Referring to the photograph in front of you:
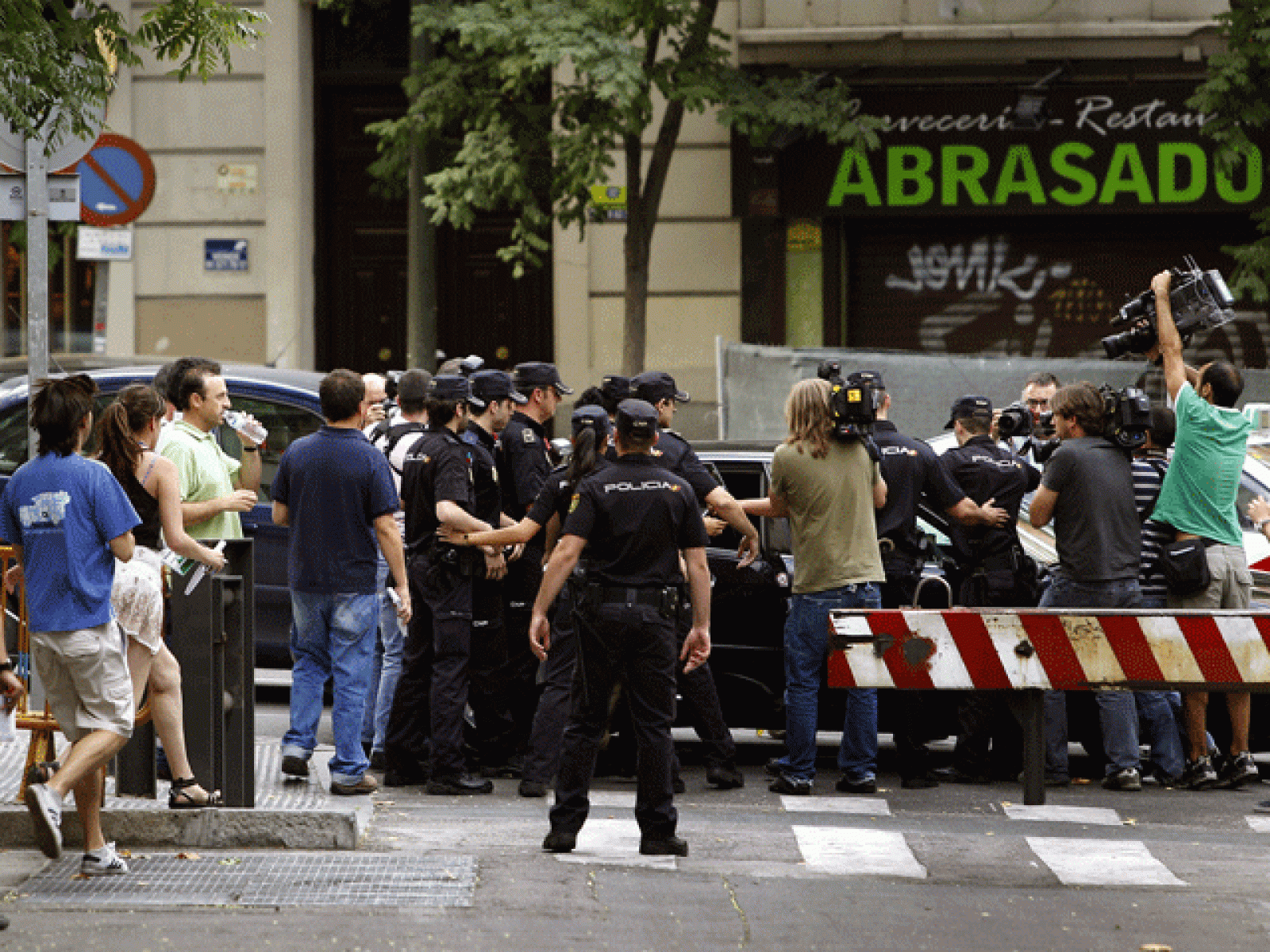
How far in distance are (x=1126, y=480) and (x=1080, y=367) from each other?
7.06m

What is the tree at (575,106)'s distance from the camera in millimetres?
15609

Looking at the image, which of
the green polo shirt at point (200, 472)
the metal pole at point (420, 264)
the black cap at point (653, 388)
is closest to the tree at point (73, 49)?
the green polo shirt at point (200, 472)

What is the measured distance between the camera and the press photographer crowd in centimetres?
699

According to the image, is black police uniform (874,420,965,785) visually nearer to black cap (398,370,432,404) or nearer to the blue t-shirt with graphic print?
black cap (398,370,432,404)

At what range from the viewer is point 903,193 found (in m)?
18.0

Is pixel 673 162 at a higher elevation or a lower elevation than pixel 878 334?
higher

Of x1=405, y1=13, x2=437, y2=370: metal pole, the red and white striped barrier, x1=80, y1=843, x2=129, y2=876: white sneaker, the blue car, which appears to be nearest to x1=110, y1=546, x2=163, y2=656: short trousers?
x1=80, y1=843, x2=129, y2=876: white sneaker

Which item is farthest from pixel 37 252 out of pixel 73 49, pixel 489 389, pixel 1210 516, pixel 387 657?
pixel 1210 516

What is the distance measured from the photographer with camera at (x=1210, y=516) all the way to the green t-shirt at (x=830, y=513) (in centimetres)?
155

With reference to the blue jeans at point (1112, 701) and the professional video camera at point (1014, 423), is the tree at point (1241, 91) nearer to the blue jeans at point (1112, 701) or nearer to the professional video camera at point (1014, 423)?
the professional video camera at point (1014, 423)

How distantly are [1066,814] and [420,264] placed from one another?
10461mm

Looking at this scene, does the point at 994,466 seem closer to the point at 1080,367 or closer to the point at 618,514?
the point at 618,514

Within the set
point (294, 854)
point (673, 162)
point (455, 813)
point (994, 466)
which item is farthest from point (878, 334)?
point (294, 854)

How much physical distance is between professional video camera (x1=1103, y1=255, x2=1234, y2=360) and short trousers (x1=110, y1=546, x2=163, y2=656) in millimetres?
4459
